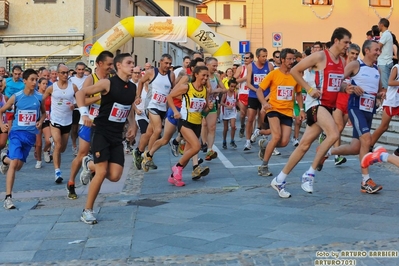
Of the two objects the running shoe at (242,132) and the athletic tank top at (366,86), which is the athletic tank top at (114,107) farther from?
the running shoe at (242,132)

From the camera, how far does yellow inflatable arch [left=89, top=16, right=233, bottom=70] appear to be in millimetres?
23375

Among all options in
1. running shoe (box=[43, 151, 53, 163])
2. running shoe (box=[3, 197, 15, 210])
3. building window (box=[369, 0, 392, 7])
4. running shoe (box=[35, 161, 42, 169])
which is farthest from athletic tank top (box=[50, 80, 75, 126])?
building window (box=[369, 0, 392, 7])

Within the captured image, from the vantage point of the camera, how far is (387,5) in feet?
118

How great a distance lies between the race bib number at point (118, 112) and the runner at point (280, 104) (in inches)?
115

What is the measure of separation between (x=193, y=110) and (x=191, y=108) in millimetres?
44

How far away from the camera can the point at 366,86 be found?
8812mm

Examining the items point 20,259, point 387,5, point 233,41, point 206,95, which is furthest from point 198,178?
point 233,41

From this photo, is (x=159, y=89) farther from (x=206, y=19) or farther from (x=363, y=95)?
(x=206, y=19)

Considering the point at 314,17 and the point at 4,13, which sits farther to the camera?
the point at 314,17

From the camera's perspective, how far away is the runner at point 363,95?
860cm

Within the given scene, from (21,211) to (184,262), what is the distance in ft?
11.0

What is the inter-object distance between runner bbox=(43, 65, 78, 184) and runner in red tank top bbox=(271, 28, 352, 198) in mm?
4064

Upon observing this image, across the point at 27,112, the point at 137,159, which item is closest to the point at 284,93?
the point at 137,159

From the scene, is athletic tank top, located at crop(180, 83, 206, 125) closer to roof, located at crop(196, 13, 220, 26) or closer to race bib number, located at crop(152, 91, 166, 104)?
race bib number, located at crop(152, 91, 166, 104)
